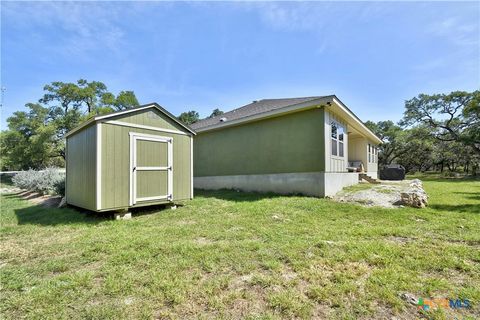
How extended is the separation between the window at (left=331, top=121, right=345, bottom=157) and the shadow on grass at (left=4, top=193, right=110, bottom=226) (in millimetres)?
7866

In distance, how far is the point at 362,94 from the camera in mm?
12719

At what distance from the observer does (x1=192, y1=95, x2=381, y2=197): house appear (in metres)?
7.87

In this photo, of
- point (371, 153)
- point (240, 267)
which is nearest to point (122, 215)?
point (240, 267)

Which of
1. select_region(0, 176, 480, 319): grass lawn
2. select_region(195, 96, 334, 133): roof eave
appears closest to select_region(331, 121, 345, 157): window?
select_region(195, 96, 334, 133): roof eave

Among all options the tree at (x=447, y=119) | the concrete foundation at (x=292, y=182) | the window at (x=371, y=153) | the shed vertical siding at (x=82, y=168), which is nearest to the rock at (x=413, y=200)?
the concrete foundation at (x=292, y=182)

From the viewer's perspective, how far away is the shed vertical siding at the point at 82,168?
5051mm

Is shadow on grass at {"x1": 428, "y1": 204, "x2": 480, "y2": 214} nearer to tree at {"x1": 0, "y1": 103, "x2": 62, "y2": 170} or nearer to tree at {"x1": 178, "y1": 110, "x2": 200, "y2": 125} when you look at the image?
tree at {"x1": 0, "y1": 103, "x2": 62, "y2": 170}

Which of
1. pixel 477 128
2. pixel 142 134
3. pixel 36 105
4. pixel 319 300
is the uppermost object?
pixel 36 105

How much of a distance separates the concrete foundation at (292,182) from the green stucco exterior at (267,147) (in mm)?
205

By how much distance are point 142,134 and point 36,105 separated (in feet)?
90.9

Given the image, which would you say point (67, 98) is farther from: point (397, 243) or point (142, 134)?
point (397, 243)

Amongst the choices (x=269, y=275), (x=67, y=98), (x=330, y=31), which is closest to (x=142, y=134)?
(x=269, y=275)

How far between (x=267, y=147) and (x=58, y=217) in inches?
272

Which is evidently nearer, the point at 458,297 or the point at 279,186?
the point at 458,297
